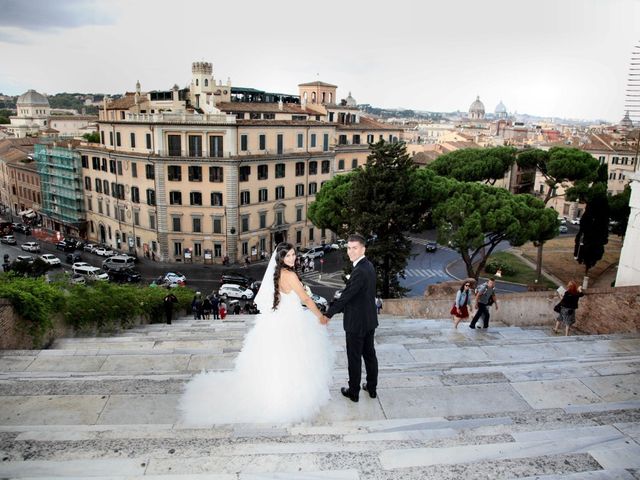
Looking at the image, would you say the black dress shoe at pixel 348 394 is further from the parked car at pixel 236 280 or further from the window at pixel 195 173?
the window at pixel 195 173

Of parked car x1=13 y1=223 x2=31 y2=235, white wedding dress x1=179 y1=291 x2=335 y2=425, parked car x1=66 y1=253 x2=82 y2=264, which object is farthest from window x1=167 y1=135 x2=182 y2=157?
white wedding dress x1=179 y1=291 x2=335 y2=425

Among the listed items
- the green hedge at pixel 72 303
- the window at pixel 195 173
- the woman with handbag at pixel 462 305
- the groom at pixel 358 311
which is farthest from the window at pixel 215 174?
the groom at pixel 358 311

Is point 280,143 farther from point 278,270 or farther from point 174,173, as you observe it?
point 278,270

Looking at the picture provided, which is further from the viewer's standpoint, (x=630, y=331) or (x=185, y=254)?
(x=185, y=254)

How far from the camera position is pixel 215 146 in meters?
37.4

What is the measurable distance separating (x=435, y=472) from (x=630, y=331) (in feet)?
26.2

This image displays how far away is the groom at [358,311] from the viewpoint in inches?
221

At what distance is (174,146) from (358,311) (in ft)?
114

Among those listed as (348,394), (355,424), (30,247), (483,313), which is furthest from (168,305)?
(30,247)

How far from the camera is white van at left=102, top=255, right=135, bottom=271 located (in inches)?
1467

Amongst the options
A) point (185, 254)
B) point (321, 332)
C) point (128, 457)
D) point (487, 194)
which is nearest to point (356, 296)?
point (321, 332)

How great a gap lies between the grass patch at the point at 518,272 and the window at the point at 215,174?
814 inches

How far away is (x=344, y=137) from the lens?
49.2 m

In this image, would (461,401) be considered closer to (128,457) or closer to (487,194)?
(128,457)
